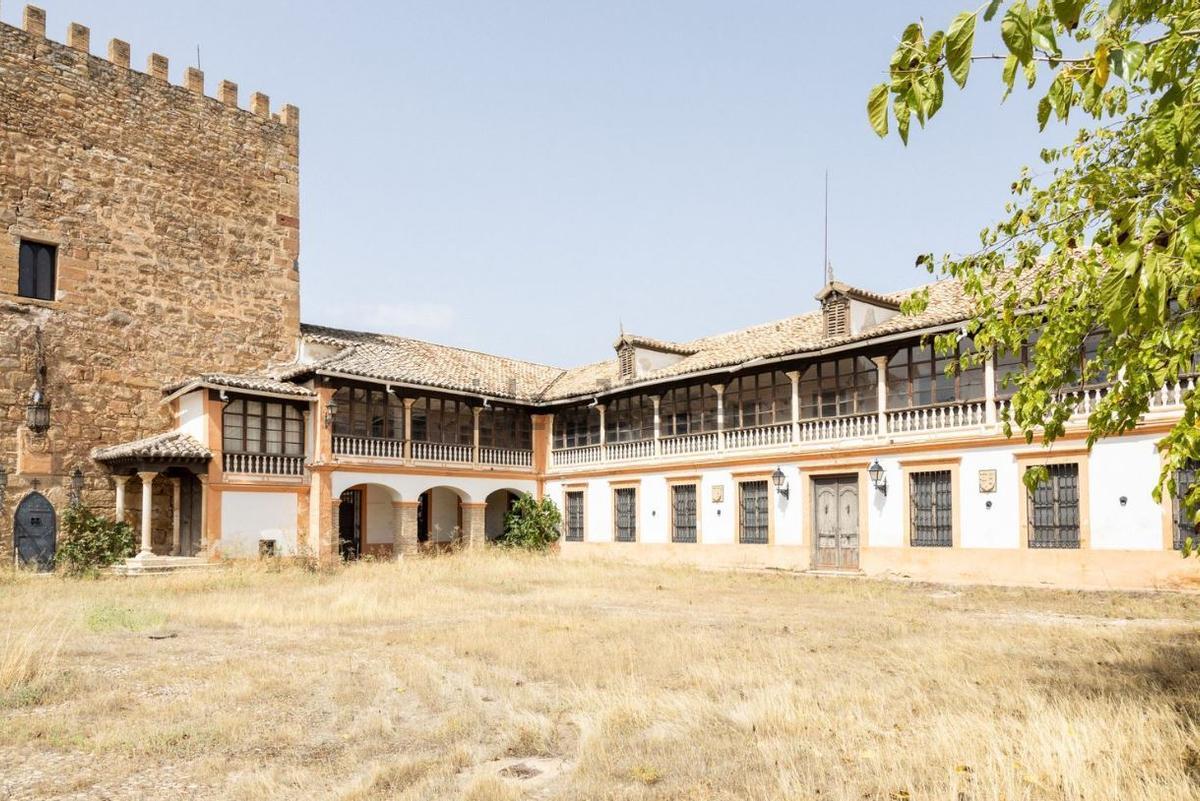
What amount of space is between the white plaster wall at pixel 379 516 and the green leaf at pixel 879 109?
85.3ft

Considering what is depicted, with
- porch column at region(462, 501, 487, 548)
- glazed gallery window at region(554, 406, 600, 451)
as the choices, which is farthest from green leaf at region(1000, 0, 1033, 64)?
glazed gallery window at region(554, 406, 600, 451)

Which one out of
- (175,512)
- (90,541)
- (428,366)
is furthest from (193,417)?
(428,366)

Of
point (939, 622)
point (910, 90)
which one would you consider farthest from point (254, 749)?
point (939, 622)

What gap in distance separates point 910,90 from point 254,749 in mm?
6282

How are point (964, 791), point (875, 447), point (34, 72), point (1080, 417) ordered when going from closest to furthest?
point (964, 791) < point (1080, 417) < point (875, 447) < point (34, 72)

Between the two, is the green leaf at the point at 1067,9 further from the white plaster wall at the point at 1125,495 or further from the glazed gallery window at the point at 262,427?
the glazed gallery window at the point at 262,427

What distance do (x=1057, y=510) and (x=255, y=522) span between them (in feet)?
63.1

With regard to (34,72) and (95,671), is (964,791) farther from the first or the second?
(34,72)

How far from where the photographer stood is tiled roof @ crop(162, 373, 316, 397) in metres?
23.1

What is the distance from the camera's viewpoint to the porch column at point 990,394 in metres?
19.2

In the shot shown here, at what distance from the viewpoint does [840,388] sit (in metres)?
22.7

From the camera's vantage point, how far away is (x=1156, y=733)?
236 inches

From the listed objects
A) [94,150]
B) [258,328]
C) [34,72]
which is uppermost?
[34,72]

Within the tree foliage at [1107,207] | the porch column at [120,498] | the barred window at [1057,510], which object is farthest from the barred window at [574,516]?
the tree foliage at [1107,207]
